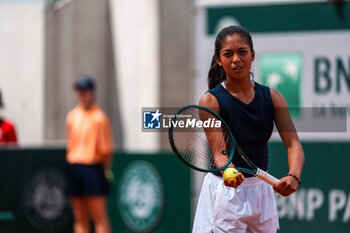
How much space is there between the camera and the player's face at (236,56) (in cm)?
338

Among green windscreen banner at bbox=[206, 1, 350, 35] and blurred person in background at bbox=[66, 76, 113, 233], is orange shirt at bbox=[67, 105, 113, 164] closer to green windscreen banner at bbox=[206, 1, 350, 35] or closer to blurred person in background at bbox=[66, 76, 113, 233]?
blurred person in background at bbox=[66, 76, 113, 233]

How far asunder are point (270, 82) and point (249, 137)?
3941 millimetres

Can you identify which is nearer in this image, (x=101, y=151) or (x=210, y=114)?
(x=210, y=114)

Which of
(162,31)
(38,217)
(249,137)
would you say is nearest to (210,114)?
(249,137)

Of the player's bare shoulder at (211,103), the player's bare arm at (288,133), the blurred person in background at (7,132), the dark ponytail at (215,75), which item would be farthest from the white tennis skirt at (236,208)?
the blurred person in background at (7,132)

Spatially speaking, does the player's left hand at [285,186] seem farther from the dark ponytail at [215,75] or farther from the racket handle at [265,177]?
the dark ponytail at [215,75]

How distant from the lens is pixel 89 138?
310 inches

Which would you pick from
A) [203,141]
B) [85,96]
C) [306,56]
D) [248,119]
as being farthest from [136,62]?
[248,119]

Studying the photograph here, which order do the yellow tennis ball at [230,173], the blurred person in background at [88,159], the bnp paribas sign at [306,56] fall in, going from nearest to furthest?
the yellow tennis ball at [230,173], the bnp paribas sign at [306,56], the blurred person in background at [88,159]

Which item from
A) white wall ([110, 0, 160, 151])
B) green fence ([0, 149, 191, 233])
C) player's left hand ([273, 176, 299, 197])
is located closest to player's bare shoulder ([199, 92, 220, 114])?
player's left hand ([273, 176, 299, 197])

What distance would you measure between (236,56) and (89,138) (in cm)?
470

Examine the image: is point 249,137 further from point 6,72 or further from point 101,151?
point 6,72

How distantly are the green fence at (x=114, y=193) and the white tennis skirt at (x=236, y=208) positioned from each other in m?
4.26

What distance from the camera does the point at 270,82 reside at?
7363 millimetres
